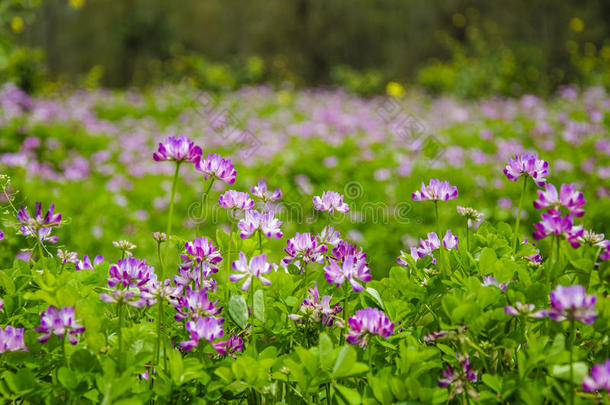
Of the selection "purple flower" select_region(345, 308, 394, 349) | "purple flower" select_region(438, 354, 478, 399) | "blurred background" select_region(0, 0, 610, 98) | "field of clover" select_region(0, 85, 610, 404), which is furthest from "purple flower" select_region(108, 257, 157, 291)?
"blurred background" select_region(0, 0, 610, 98)

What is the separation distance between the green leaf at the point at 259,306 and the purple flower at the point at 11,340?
1.48 ft

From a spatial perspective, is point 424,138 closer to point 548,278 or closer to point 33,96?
point 548,278

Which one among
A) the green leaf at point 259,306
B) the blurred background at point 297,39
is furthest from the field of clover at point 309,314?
the blurred background at point 297,39

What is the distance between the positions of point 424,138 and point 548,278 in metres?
4.87

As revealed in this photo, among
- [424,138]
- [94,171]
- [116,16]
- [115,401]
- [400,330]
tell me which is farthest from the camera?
[116,16]

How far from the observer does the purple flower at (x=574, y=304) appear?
790 millimetres

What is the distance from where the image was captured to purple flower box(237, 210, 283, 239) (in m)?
1.07

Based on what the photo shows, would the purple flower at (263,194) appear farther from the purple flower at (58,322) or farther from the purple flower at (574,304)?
the purple flower at (574,304)

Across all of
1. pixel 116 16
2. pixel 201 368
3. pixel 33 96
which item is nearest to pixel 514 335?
pixel 201 368

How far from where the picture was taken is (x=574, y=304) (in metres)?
0.79

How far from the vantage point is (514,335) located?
3.24 ft

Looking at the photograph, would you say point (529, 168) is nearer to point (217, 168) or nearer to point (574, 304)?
point (574, 304)

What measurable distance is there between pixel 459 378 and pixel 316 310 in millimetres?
303

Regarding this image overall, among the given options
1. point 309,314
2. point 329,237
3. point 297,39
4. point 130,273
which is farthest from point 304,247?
point 297,39
